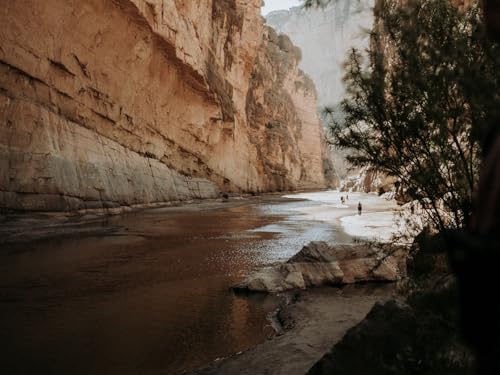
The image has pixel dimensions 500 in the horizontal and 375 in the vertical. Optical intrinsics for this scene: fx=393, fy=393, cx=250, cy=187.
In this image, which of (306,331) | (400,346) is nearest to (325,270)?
(306,331)

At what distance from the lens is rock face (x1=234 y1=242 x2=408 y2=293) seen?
30.1 ft

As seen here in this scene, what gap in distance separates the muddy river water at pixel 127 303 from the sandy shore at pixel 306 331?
568 millimetres

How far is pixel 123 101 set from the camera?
28.9 metres

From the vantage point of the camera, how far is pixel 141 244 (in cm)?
1523

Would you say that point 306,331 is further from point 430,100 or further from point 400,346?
point 430,100

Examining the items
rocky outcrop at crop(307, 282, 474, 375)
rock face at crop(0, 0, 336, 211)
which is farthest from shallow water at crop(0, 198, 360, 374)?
rock face at crop(0, 0, 336, 211)

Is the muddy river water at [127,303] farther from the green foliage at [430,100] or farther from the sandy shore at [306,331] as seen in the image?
the green foliage at [430,100]

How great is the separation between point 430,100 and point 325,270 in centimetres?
563

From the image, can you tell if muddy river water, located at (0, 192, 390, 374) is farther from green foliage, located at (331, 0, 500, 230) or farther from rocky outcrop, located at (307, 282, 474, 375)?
green foliage, located at (331, 0, 500, 230)

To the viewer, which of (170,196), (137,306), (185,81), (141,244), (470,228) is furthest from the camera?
(185,81)

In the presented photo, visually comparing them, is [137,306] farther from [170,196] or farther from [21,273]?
[170,196]

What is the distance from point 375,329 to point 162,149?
32.9 metres

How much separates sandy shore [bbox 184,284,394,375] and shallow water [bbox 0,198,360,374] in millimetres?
571

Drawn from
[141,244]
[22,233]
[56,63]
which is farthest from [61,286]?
[56,63]
